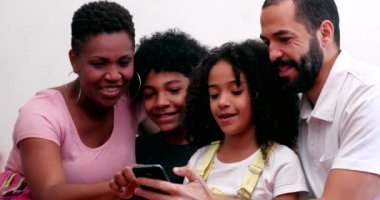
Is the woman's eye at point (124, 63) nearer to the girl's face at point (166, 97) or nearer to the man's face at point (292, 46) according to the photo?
the girl's face at point (166, 97)

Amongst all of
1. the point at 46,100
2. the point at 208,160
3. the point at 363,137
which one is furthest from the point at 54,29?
the point at 363,137

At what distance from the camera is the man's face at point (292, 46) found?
1.23 meters

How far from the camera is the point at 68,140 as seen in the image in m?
1.45

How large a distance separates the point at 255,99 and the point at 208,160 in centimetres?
19

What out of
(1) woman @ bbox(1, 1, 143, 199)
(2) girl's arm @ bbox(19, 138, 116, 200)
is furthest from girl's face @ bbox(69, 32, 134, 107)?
(2) girl's arm @ bbox(19, 138, 116, 200)

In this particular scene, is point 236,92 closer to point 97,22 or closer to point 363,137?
point 363,137

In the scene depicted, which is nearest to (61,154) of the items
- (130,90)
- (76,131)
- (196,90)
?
(76,131)

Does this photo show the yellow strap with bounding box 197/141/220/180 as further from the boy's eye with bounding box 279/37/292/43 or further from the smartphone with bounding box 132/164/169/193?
the boy's eye with bounding box 279/37/292/43

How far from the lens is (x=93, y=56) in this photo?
1.42m

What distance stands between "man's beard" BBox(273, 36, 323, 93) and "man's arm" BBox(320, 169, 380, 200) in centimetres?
22

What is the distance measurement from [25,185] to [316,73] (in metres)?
0.80

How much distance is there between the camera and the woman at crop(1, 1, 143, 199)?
1.38 metres

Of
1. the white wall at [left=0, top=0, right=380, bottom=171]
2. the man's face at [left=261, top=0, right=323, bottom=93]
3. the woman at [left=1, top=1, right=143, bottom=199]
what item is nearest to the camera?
the man's face at [left=261, top=0, right=323, bottom=93]

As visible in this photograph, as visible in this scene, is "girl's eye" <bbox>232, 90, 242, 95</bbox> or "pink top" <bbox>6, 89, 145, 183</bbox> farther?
"pink top" <bbox>6, 89, 145, 183</bbox>
